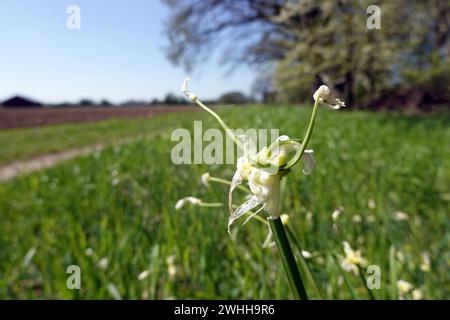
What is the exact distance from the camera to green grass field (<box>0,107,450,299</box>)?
3.90ft

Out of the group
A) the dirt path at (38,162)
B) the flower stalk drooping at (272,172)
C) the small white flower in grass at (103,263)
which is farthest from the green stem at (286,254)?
the dirt path at (38,162)

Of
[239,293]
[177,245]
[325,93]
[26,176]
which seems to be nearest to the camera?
[325,93]

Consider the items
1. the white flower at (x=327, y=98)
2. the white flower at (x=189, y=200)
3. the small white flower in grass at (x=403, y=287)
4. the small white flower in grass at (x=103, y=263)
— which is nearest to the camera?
the white flower at (x=327, y=98)

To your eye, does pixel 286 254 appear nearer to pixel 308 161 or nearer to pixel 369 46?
pixel 308 161

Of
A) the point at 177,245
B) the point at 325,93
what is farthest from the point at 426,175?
the point at 325,93

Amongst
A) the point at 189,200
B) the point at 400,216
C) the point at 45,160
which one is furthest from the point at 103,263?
the point at 45,160

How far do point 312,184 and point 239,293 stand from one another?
4.06 feet

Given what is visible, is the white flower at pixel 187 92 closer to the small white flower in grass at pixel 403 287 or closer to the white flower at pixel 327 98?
the white flower at pixel 327 98

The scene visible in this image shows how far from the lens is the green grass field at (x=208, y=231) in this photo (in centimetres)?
119

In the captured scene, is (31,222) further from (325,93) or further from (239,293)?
(325,93)

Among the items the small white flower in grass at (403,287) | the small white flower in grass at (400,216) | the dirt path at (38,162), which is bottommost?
the dirt path at (38,162)

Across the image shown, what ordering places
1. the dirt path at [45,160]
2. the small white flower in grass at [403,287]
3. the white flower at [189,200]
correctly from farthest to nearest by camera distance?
the dirt path at [45,160]
the small white flower in grass at [403,287]
the white flower at [189,200]

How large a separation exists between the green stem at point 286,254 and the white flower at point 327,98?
3.5 inches

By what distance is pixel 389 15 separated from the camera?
771 cm
